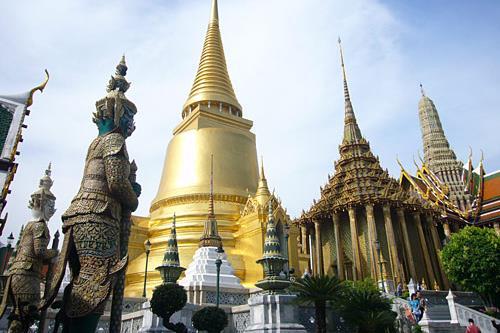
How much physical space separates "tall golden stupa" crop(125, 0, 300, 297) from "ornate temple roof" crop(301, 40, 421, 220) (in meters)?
6.49

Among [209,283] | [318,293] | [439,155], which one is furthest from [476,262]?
[439,155]

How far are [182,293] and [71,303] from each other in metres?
3.78

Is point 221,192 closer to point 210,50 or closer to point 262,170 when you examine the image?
point 262,170

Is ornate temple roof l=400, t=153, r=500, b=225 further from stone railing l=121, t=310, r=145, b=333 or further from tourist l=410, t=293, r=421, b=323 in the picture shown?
stone railing l=121, t=310, r=145, b=333

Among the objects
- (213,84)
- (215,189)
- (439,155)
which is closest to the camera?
(215,189)

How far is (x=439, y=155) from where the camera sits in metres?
37.6

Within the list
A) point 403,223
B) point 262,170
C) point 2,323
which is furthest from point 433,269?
point 2,323

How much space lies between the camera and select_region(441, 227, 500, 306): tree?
1808cm

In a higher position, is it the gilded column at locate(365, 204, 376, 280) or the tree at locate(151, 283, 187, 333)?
the gilded column at locate(365, 204, 376, 280)

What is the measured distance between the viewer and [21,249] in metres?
7.21

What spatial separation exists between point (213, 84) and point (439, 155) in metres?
22.8

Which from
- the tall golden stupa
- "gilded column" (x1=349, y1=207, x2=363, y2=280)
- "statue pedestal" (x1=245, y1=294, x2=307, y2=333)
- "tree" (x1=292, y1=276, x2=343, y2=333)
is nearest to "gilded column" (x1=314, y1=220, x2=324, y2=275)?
"gilded column" (x1=349, y1=207, x2=363, y2=280)

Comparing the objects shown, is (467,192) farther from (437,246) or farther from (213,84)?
(213,84)

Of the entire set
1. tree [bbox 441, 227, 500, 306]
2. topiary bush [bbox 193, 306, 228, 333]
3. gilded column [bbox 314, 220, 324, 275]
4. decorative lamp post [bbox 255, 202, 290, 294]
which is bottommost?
topiary bush [bbox 193, 306, 228, 333]
